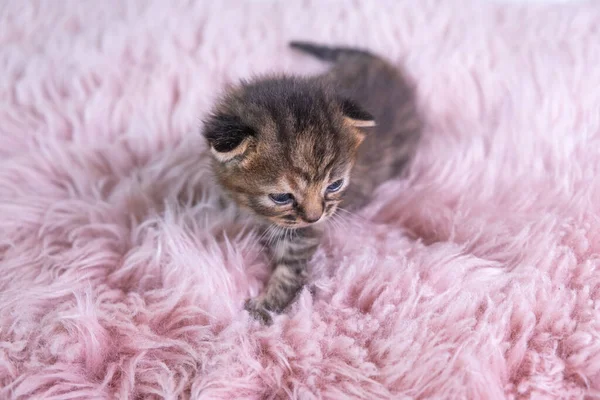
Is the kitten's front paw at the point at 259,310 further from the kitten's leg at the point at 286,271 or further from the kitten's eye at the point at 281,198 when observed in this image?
the kitten's eye at the point at 281,198

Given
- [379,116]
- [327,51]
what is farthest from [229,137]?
[327,51]

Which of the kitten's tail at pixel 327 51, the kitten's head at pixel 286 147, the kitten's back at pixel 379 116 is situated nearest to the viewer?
the kitten's head at pixel 286 147

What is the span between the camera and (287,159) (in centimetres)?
74

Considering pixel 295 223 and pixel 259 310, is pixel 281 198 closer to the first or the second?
pixel 295 223

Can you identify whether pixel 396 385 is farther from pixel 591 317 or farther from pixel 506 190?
pixel 506 190

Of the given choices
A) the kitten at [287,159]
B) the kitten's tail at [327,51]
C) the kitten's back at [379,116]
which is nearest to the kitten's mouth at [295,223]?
the kitten at [287,159]

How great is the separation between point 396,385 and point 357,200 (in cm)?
42

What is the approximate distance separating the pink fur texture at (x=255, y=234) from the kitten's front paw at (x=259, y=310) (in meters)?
0.02

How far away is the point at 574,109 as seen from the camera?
3.45ft

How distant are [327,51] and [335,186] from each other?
0.57m

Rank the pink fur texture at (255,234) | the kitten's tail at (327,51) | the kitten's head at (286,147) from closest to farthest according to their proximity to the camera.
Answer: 1. the pink fur texture at (255,234)
2. the kitten's head at (286,147)
3. the kitten's tail at (327,51)

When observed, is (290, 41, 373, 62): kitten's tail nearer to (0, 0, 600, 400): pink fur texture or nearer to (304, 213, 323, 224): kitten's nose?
(0, 0, 600, 400): pink fur texture

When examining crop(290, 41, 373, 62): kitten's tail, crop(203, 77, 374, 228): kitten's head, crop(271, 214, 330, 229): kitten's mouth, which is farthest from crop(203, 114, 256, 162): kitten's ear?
crop(290, 41, 373, 62): kitten's tail

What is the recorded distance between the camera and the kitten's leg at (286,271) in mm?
744
